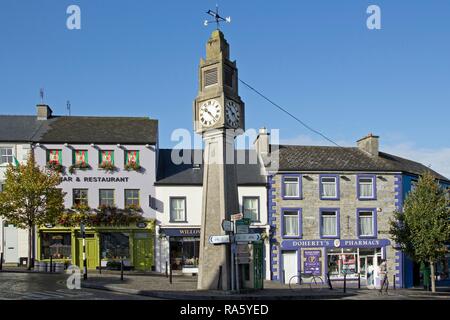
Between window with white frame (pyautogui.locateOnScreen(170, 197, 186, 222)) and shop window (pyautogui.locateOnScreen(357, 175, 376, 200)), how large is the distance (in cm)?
1151

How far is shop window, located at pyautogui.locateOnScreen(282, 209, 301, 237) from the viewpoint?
33875 millimetres

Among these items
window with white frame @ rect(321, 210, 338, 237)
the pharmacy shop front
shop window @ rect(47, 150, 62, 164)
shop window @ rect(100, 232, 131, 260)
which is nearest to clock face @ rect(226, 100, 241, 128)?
the pharmacy shop front

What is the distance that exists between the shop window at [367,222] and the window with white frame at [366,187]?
100 centimetres

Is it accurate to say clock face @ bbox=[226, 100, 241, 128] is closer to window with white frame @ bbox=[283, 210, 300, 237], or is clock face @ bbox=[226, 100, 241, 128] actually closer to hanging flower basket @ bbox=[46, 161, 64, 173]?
window with white frame @ bbox=[283, 210, 300, 237]

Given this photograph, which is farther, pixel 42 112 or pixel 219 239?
pixel 42 112

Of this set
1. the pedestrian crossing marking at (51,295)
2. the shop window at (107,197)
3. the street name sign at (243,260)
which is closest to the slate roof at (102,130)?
the shop window at (107,197)

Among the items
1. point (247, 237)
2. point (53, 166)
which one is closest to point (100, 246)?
point (53, 166)

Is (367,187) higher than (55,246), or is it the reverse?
(367,187)

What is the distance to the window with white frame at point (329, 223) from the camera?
3422 centimetres

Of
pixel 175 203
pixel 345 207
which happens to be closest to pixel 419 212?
pixel 345 207

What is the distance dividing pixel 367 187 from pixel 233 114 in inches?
648

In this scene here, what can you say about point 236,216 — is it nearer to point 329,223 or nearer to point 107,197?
point 329,223

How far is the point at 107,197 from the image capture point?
34219 millimetres

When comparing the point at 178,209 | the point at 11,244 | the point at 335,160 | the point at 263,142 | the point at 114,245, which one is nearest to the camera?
the point at 11,244
